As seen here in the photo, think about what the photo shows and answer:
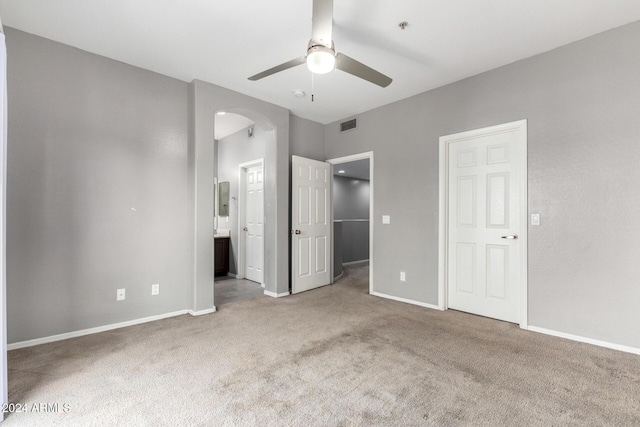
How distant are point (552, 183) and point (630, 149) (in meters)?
0.57

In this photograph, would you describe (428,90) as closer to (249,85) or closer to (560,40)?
(560,40)

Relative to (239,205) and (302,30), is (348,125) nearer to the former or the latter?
(302,30)

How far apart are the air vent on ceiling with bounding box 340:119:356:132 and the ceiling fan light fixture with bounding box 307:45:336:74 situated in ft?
9.19

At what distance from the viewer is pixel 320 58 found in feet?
6.30

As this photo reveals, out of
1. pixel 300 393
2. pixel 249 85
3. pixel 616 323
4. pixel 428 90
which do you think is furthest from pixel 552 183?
pixel 249 85

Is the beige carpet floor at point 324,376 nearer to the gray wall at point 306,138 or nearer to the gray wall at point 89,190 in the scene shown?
the gray wall at point 89,190

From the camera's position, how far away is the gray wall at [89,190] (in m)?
2.65

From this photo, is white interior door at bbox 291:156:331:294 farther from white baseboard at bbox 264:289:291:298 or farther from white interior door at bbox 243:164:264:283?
white interior door at bbox 243:164:264:283

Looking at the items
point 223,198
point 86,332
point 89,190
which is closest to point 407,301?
point 86,332

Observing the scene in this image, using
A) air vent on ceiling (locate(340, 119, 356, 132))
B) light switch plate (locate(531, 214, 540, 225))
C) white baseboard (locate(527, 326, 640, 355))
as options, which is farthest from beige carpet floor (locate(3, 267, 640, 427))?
air vent on ceiling (locate(340, 119, 356, 132))

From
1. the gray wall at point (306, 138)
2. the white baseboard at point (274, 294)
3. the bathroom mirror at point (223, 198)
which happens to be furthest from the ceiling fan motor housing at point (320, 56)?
Result: the bathroom mirror at point (223, 198)

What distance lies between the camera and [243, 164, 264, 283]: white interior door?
5.17 m

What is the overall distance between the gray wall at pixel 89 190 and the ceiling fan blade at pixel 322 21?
2.31 m

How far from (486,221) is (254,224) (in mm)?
3533
